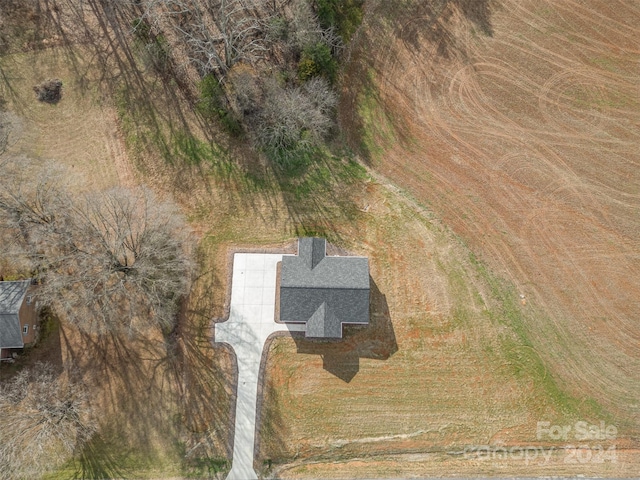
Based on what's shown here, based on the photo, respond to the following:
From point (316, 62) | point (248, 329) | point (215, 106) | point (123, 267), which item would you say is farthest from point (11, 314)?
point (316, 62)

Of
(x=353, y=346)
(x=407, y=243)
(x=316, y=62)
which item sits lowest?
(x=353, y=346)

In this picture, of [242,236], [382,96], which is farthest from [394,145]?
[242,236]

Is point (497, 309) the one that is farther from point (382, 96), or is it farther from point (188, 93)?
point (188, 93)

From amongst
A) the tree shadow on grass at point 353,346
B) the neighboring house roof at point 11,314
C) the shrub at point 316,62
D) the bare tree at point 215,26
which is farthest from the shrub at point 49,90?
the tree shadow on grass at point 353,346

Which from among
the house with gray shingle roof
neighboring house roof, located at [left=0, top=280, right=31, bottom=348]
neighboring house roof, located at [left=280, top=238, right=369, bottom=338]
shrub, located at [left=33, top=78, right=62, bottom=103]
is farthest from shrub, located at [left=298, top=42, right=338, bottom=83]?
neighboring house roof, located at [left=0, top=280, right=31, bottom=348]

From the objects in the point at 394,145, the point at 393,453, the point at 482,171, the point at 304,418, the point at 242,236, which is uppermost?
the point at 394,145

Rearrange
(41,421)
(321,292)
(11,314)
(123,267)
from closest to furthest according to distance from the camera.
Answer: (11,314), (123,267), (41,421), (321,292)

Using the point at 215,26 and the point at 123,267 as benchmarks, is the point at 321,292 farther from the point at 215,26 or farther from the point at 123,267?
the point at 215,26

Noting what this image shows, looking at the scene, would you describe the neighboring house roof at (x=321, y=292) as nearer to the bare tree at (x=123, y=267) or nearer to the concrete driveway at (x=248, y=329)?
the concrete driveway at (x=248, y=329)
